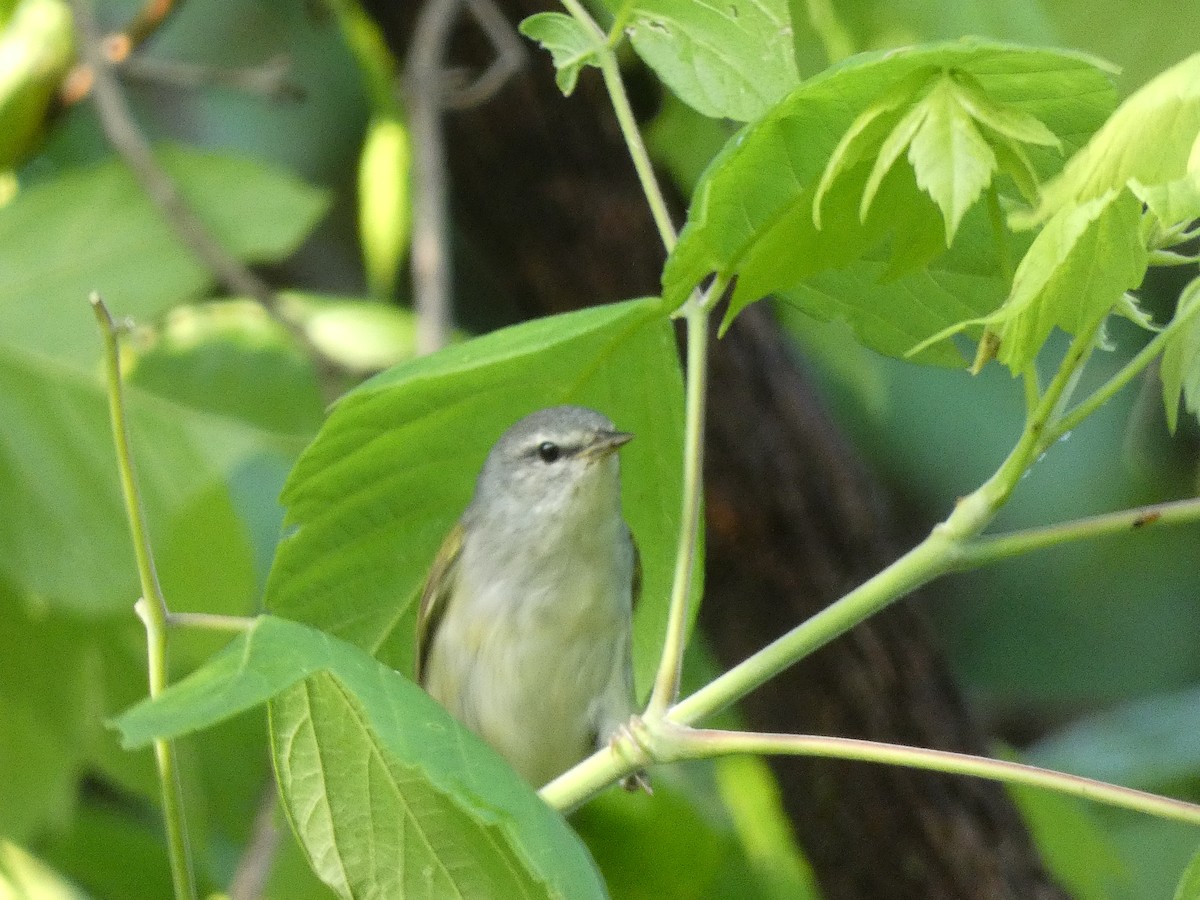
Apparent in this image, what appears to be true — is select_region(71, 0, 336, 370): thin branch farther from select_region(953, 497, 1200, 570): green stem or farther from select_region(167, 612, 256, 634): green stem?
select_region(953, 497, 1200, 570): green stem

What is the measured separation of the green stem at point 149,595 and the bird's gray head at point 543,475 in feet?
3.38

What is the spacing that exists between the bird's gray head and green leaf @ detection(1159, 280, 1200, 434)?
3.57 ft

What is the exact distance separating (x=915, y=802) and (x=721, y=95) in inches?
70.0

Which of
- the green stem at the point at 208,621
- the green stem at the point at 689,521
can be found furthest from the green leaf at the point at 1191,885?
the green stem at the point at 208,621

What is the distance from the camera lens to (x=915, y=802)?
2.55 meters

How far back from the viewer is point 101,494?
2.11 m

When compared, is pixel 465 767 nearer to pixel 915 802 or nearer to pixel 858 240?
pixel 858 240

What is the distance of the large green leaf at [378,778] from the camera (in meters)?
0.82

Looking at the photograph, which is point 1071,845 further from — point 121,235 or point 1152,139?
point 1152,139

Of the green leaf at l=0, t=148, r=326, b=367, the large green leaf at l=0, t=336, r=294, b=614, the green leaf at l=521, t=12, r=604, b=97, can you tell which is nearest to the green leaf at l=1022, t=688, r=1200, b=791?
the large green leaf at l=0, t=336, r=294, b=614

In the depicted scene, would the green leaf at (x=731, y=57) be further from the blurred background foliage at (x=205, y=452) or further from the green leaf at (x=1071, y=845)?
the green leaf at (x=1071, y=845)

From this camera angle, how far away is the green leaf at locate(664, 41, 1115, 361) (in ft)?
3.01

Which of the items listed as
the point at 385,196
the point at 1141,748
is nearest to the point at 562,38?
the point at 385,196

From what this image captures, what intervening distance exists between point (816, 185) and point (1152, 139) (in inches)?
9.7
